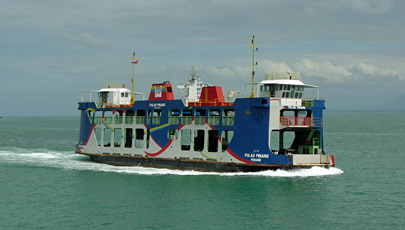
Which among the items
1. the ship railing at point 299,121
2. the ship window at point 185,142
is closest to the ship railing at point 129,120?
the ship window at point 185,142

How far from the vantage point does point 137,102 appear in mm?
43219

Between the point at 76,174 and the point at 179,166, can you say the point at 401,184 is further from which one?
the point at 76,174

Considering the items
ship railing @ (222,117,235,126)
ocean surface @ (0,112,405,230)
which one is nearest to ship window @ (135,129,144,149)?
ocean surface @ (0,112,405,230)

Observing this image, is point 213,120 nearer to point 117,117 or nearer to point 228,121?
point 228,121

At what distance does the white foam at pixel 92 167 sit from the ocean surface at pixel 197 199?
0.10 m

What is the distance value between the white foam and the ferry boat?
502mm

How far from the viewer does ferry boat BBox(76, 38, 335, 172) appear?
35.3m

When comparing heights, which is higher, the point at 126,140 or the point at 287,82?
the point at 287,82

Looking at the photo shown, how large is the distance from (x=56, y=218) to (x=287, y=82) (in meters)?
19.1

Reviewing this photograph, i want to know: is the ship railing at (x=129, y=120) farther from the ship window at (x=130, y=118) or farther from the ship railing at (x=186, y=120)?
the ship railing at (x=186, y=120)

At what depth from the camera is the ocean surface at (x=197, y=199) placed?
2545cm

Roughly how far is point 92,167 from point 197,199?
644 inches

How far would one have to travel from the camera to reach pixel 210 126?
38.1 metres

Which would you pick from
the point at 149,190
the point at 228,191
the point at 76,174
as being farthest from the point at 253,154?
the point at 76,174
